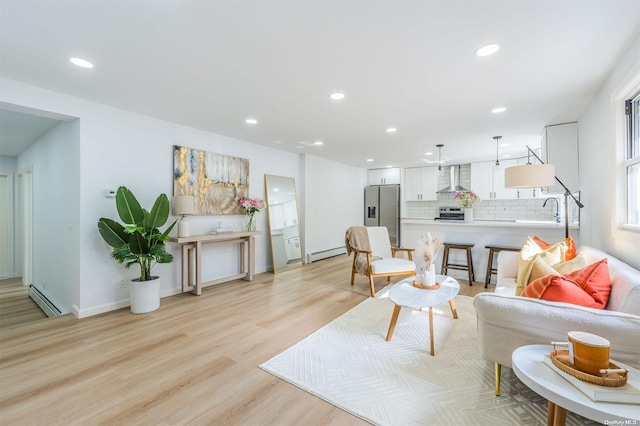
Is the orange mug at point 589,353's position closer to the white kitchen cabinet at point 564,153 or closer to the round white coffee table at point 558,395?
the round white coffee table at point 558,395

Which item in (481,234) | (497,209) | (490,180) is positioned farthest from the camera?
(497,209)

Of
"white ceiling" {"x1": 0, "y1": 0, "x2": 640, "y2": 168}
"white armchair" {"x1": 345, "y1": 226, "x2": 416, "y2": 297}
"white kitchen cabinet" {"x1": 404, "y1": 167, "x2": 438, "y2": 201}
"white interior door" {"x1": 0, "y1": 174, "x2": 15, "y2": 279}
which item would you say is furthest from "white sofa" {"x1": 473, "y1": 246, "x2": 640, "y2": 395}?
"white interior door" {"x1": 0, "y1": 174, "x2": 15, "y2": 279}

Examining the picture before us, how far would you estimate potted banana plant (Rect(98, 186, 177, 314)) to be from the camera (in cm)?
305

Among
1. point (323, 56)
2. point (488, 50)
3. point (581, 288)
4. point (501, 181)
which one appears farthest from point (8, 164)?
point (501, 181)

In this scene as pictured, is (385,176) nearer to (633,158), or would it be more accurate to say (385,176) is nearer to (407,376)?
(633,158)

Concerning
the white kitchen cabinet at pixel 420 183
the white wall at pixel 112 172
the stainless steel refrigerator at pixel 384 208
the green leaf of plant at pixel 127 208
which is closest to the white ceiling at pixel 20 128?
the white wall at pixel 112 172

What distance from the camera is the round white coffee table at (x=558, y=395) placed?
96cm

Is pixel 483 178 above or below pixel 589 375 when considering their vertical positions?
above

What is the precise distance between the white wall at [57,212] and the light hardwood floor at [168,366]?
2.55ft

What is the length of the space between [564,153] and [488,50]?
284 centimetres

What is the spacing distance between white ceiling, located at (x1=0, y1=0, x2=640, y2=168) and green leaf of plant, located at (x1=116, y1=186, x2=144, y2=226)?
3.52ft

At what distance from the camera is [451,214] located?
7.20m

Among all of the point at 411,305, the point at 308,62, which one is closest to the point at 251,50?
the point at 308,62

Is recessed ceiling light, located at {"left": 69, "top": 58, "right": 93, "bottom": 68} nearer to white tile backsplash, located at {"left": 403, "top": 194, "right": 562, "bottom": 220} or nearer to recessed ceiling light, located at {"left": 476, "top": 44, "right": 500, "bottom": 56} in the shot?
recessed ceiling light, located at {"left": 476, "top": 44, "right": 500, "bottom": 56}
